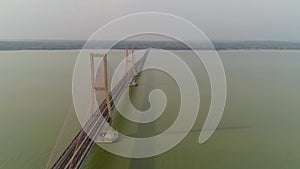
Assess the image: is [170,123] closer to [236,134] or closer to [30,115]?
[236,134]

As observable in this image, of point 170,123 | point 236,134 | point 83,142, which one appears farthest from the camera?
point 170,123

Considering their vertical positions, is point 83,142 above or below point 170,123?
above

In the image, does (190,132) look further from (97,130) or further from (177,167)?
(97,130)

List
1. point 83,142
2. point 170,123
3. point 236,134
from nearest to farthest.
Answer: point 83,142
point 236,134
point 170,123

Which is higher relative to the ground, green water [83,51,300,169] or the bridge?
the bridge

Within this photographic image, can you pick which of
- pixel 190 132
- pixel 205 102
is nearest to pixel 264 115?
pixel 205 102

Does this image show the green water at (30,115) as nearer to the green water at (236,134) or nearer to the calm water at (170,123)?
the calm water at (170,123)

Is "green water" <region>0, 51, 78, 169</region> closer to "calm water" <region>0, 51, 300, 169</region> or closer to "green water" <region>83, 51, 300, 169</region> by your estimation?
"calm water" <region>0, 51, 300, 169</region>

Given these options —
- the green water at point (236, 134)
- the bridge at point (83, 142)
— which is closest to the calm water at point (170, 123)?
the green water at point (236, 134)

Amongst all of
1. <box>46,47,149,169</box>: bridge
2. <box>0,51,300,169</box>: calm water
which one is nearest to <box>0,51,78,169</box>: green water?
<box>0,51,300,169</box>: calm water

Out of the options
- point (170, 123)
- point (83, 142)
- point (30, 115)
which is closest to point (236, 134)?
point (170, 123)

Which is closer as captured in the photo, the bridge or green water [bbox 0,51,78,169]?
the bridge
